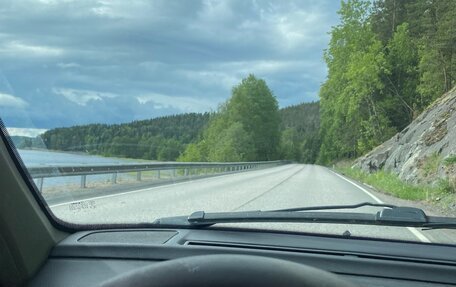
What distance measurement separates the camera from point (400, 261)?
3.39 m

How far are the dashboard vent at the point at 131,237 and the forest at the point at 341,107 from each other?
125cm

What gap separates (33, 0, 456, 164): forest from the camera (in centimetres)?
650

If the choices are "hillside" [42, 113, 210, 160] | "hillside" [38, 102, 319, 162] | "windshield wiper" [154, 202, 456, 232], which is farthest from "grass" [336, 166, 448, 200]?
"windshield wiper" [154, 202, 456, 232]

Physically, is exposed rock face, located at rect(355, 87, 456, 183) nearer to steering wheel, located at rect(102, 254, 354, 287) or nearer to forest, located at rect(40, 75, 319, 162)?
forest, located at rect(40, 75, 319, 162)

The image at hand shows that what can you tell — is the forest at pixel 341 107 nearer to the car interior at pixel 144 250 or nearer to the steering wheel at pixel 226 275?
the car interior at pixel 144 250

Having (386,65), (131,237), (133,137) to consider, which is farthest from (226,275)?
(386,65)

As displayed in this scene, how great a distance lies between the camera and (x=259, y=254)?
345cm

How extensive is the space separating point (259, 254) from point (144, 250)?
25.9 inches

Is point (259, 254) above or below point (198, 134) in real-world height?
below

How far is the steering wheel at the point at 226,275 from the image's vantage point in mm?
1532

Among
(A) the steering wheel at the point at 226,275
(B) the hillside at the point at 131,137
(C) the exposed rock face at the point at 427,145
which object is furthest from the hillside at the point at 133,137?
(C) the exposed rock face at the point at 427,145

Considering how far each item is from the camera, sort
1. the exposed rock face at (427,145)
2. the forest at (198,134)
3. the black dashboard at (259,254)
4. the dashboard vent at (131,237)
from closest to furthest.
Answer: the black dashboard at (259,254), the dashboard vent at (131,237), the forest at (198,134), the exposed rock face at (427,145)

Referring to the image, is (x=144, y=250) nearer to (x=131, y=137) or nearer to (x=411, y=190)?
(x=131, y=137)

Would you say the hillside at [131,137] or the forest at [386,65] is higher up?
the forest at [386,65]
